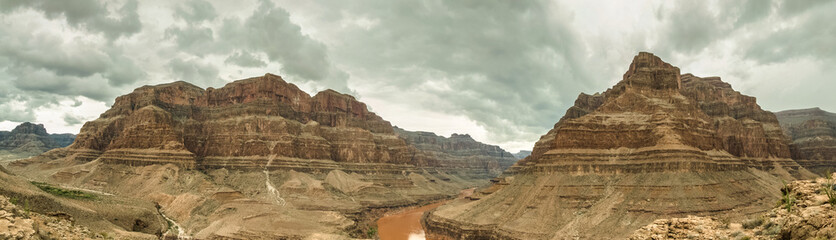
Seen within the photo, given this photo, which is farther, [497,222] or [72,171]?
[72,171]

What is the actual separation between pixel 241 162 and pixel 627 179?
101m

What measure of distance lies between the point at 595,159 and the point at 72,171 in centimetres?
12213

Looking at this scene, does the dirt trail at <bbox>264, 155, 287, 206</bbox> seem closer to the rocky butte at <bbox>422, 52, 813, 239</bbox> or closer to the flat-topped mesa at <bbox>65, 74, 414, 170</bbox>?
the flat-topped mesa at <bbox>65, 74, 414, 170</bbox>

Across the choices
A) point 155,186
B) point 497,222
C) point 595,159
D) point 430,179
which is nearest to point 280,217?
point 497,222

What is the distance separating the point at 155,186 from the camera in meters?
96.8

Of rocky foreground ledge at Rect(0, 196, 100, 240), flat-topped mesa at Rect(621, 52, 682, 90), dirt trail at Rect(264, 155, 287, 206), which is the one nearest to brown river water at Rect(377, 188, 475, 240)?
dirt trail at Rect(264, 155, 287, 206)

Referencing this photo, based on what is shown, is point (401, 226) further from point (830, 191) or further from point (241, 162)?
point (830, 191)

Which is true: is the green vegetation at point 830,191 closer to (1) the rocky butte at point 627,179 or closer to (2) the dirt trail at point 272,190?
(1) the rocky butte at point 627,179

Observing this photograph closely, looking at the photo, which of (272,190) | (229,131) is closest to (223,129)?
(229,131)

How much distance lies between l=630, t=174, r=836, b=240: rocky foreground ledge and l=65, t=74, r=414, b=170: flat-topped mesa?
11678 cm

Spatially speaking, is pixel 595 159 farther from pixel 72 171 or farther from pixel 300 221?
pixel 72 171

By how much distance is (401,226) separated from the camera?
9681 cm

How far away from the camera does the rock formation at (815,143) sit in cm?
12656

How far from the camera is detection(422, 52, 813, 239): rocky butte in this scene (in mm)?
63156
